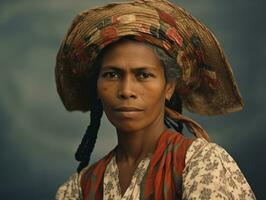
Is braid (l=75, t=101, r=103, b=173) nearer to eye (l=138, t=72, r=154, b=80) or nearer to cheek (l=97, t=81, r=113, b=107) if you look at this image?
cheek (l=97, t=81, r=113, b=107)

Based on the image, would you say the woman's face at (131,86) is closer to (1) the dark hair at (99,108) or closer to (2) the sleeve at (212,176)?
(1) the dark hair at (99,108)

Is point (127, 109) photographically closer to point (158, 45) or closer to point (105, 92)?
point (105, 92)

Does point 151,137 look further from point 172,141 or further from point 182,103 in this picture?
point 182,103

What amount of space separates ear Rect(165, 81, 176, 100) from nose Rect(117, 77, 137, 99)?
0.28 metres

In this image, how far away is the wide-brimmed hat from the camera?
412cm

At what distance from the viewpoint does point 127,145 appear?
427cm

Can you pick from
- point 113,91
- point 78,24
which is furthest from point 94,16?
point 113,91

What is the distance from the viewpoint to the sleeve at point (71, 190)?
444 centimetres

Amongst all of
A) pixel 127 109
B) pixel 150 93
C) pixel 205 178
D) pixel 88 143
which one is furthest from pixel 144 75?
pixel 88 143

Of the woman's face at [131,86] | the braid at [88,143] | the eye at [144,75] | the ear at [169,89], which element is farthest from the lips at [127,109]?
the braid at [88,143]

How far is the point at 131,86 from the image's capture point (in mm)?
4023

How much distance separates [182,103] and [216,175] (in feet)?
3.15

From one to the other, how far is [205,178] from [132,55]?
75 cm

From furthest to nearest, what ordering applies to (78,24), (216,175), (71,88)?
(71,88) → (78,24) → (216,175)
